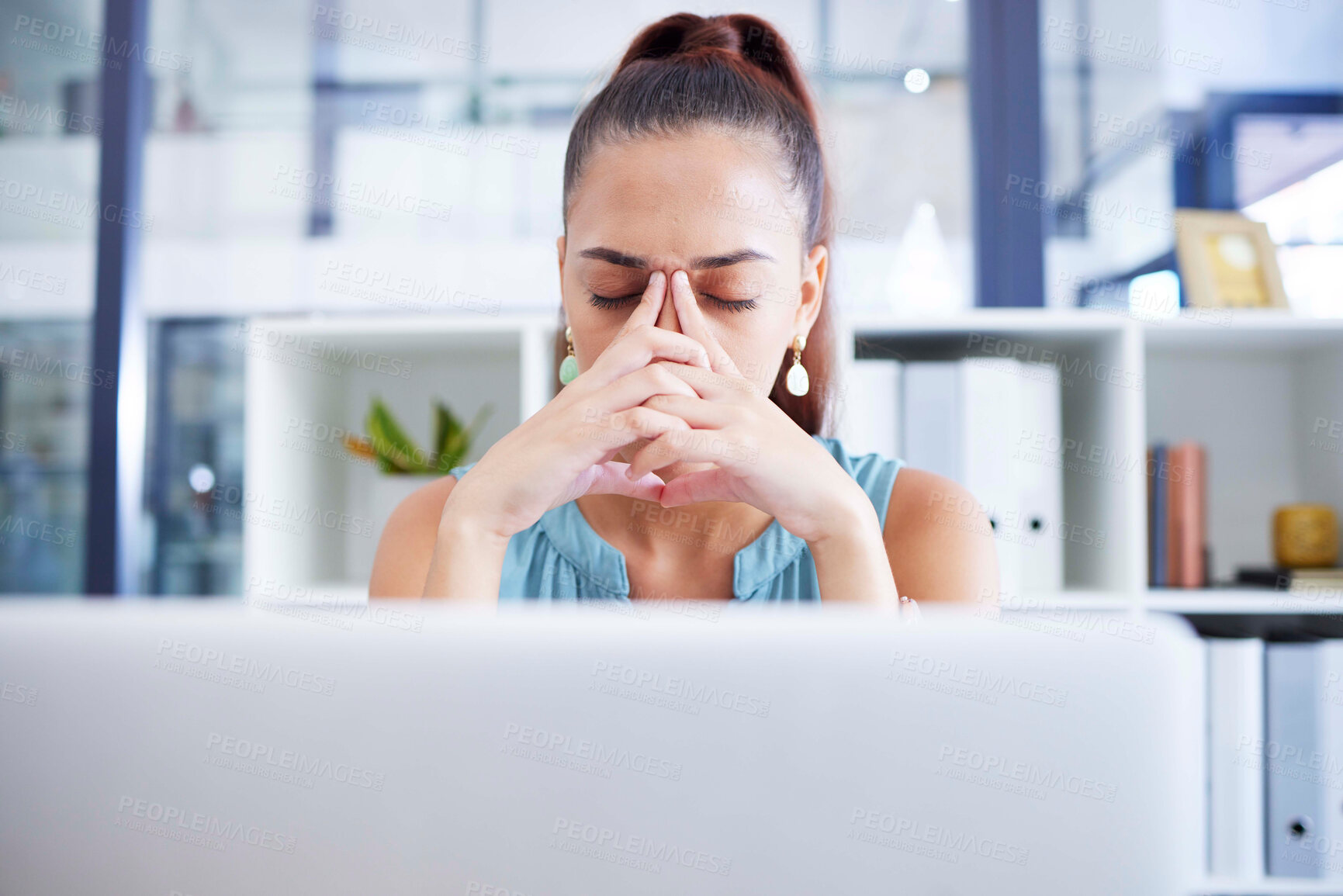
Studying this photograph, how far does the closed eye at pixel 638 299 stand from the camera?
1.01m

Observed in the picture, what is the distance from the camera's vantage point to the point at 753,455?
0.73 metres

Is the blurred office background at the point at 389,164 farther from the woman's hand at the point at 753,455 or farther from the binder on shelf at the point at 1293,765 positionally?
the woman's hand at the point at 753,455

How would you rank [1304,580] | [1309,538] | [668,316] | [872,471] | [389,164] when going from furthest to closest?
[389,164], [1309,538], [1304,580], [872,471], [668,316]

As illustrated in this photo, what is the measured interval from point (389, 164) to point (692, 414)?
2.36 metres

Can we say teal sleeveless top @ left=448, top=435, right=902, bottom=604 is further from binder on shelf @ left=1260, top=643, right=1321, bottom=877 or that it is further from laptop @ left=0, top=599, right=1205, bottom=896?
binder on shelf @ left=1260, top=643, right=1321, bottom=877

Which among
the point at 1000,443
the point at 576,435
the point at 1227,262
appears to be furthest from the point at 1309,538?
the point at 576,435

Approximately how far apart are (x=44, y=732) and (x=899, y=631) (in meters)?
0.27

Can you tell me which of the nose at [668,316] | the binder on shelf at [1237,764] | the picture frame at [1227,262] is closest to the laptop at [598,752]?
the nose at [668,316]

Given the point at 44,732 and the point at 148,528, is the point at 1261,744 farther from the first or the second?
the point at 148,528

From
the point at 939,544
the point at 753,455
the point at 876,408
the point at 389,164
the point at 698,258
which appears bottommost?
the point at 939,544

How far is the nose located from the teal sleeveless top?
10.7 inches

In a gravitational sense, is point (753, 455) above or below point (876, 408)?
below

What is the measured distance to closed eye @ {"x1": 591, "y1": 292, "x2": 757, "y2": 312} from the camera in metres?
1.01

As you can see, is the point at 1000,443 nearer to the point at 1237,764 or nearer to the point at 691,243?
the point at 1237,764
